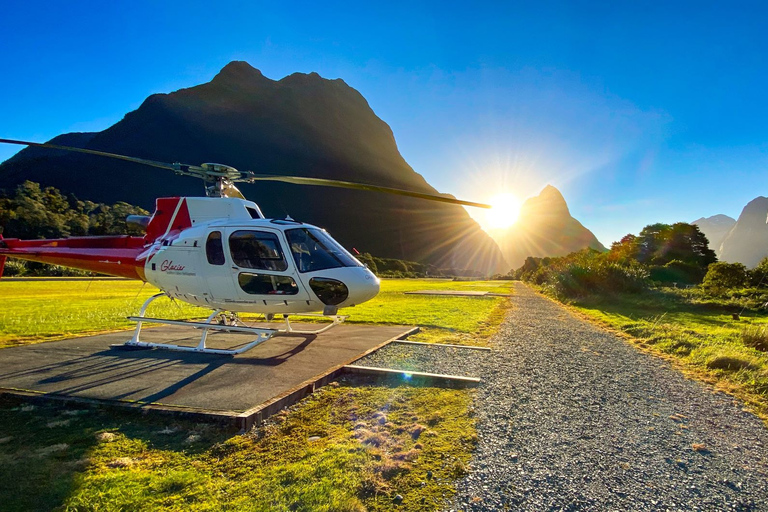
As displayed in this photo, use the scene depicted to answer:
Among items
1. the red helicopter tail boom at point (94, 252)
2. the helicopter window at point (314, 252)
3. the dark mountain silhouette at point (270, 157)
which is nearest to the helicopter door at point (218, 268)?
the helicopter window at point (314, 252)

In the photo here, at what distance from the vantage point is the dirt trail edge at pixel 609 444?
2.83 metres

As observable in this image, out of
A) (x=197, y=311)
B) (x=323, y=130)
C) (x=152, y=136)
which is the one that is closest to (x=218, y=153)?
(x=152, y=136)

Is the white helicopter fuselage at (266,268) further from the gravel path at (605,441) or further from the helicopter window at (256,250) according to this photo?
the gravel path at (605,441)

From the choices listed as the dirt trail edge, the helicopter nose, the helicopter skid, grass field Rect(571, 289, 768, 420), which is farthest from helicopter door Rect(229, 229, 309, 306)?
grass field Rect(571, 289, 768, 420)

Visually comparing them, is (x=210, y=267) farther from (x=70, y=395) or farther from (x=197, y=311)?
(x=197, y=311)

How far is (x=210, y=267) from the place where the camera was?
7020 mm

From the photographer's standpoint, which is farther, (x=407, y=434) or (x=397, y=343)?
(x=397, y=343)

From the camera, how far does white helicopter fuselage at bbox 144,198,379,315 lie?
6.60 m

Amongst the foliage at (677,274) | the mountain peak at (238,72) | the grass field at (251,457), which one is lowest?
the grass field at (251,457)

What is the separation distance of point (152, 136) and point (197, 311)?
98.7 metres

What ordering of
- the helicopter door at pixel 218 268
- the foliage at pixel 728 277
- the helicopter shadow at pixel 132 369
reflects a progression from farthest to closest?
the foliage at pixel 728 277 < the helicopter door at pixel 218 268 < the helicopter shadow at pixel 132 369

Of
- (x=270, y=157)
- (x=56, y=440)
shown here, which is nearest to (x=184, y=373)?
(x=56, y=440)

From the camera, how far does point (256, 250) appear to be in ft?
22.3

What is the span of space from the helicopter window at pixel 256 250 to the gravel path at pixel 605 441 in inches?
112
